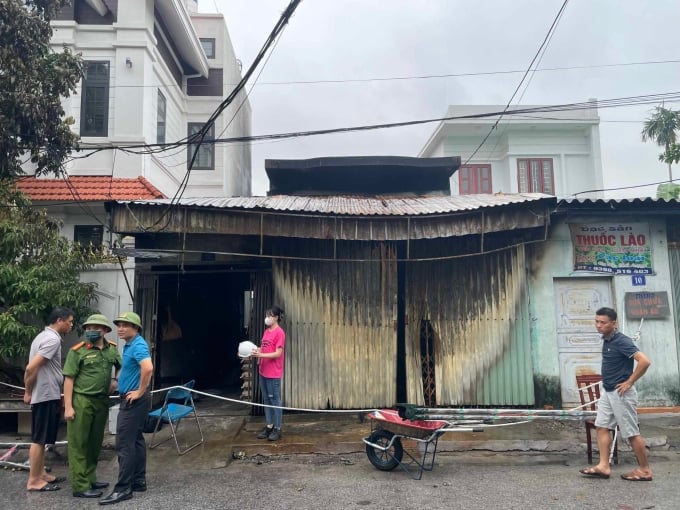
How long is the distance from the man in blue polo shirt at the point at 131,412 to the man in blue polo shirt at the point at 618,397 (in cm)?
451

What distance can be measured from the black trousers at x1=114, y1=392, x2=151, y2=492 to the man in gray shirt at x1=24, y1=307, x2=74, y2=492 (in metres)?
0.83

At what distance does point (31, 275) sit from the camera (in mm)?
6672

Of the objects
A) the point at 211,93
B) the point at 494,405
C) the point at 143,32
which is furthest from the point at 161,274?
the point at 211,93

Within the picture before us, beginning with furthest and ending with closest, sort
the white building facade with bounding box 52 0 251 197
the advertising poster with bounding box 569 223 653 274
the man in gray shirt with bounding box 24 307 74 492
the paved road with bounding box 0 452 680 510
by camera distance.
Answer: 1. the white building facade with bounding box 52 0 251 197
2. the advertising poster with bounding box 569 223 653 274
3. the man in gray shirt with bounding box 24 307 74 492
4. the paved road with bounding box 0 452 680 510

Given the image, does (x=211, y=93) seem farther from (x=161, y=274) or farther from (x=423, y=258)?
(x=423, y=258)

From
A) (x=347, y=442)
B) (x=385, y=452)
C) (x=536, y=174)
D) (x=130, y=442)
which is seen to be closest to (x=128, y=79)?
(x=130, y=442)

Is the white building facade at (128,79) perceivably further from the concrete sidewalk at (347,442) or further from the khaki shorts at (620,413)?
the khaki shorts at (620,413)

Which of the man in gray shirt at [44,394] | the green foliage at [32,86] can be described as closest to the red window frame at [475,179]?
the green foliage at [32,86]

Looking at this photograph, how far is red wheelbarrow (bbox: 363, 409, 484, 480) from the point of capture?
15.9 feet

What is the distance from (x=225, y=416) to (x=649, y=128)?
24.0 m

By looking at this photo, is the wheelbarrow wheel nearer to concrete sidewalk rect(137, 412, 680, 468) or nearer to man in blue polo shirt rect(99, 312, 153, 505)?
concrete sidewalk rect(137, 412, 680, 468)

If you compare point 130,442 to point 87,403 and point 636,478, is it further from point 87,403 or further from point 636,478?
point 636,478

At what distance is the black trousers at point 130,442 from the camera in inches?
173

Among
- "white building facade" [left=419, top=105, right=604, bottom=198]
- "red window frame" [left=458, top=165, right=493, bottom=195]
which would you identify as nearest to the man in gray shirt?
"white building facade" [left=419, top=105, right=604, bottom=198]
